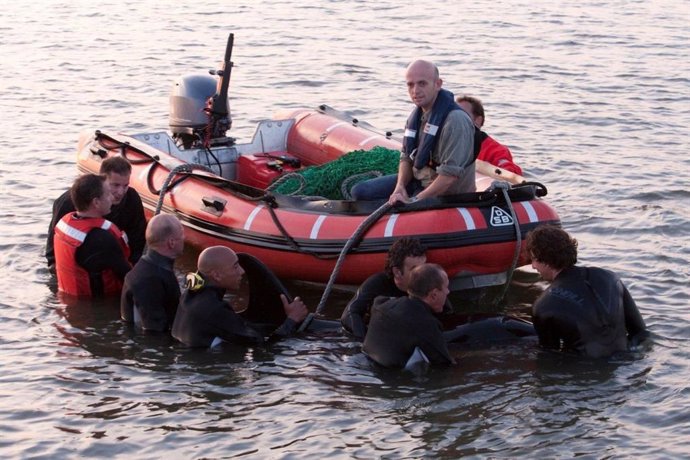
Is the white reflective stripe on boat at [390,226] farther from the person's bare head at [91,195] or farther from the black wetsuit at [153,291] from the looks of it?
the person's bare head at [91,195]

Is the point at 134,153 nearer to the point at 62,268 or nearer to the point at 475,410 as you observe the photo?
the point at 62,268

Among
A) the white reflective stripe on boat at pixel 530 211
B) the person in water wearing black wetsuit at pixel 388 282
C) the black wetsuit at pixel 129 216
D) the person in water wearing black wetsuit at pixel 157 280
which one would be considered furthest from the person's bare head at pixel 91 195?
the white reflective stripe on boat at pixel 530 211

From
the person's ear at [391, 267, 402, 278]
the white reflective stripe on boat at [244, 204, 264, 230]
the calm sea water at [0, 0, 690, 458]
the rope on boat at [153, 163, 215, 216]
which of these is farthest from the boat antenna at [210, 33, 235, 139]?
the person's ear at [391, 267, 402, 278]

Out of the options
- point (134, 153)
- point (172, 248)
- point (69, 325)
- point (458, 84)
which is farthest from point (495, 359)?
point (458, 84)

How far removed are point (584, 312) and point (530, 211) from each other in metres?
1.22

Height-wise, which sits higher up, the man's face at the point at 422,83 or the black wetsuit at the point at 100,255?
the man's face at the point at 422,83

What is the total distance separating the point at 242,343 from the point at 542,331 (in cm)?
168

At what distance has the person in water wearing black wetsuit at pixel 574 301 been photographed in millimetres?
5945

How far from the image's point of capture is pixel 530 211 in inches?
277

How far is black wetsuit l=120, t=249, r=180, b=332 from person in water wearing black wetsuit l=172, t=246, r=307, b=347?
0.18 meters

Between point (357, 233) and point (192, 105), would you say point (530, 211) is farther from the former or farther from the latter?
point (192, 105)

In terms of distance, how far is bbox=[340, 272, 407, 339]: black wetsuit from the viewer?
6.47 meters

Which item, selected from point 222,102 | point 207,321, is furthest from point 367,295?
point 222,102

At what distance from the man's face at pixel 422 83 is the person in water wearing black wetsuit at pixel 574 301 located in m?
1.28
